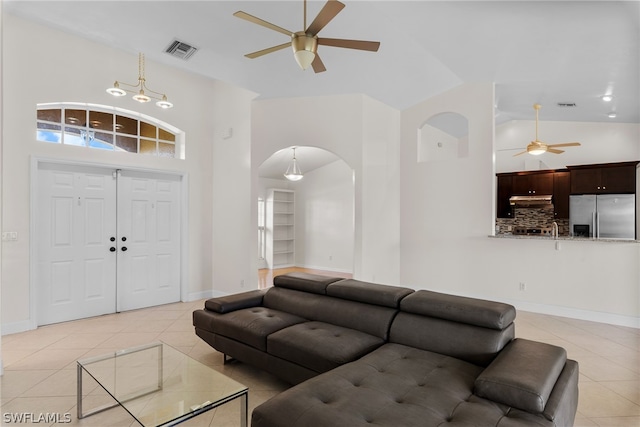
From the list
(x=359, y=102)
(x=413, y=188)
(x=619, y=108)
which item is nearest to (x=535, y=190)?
(x=619, y=108)

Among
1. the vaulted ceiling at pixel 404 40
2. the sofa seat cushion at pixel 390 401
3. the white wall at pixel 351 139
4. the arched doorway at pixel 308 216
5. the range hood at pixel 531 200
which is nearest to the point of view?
the sofa seat cushion at pixel 390 401

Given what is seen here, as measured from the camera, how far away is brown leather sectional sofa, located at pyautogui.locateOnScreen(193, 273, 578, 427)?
1.66 m

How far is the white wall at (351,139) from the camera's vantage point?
5.43 metres

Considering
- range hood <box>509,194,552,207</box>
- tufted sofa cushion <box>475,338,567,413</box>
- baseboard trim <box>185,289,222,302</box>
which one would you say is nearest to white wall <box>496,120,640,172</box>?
range hood <box>509,194,552,207</box>

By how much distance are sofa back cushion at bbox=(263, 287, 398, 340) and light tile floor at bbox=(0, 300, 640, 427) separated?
0.63 meters

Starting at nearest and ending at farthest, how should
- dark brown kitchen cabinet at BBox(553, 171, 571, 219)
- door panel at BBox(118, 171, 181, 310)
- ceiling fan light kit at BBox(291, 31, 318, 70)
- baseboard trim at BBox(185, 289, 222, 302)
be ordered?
ceiling fan light kit at BBox(291, 31, 318, 70) → door panel at BBox(118, 171, 181, 310) → baseboard trim at BBox(185, 289, 222, 302) → dark brown kitchen cabinet at BBox(553, 171, 571, 219)

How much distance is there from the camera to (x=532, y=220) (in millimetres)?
8352

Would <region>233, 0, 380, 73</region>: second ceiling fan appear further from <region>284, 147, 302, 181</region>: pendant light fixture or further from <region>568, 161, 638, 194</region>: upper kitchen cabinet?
<region>568, 161, 638, 194</region>: upper kitchen cabinet

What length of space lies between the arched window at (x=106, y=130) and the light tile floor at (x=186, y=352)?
2434mm

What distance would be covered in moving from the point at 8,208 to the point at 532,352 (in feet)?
17.8

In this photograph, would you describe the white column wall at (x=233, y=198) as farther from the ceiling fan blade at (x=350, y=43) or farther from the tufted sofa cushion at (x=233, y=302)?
the ceiling fan blade at (x=350, y=43)

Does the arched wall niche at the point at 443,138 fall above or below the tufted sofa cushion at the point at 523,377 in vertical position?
above

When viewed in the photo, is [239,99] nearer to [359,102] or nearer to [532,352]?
[359,102]

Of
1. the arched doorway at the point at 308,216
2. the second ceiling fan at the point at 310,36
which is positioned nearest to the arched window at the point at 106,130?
the arched doorway at the point at 308,216
